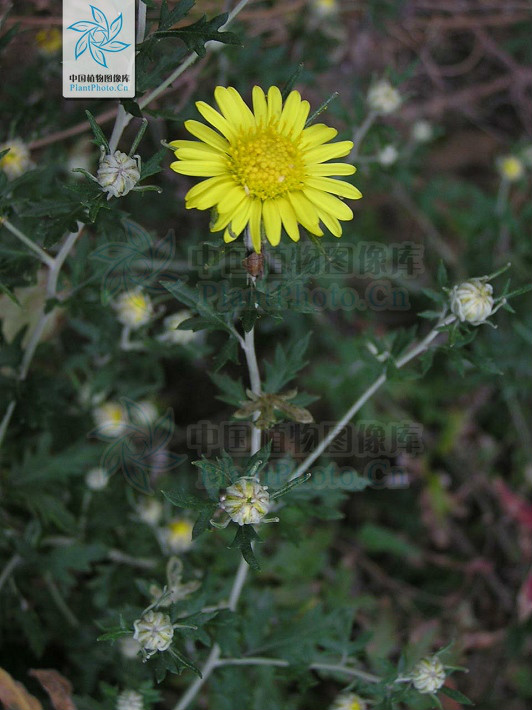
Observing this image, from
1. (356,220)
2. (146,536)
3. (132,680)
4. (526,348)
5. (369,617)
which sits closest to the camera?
(132,680)

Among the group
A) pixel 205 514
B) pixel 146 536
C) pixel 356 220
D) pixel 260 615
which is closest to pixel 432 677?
pixel 260 615

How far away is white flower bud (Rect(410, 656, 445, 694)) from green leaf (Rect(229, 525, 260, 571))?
71 cm

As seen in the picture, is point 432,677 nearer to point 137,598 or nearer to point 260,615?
point 260,615

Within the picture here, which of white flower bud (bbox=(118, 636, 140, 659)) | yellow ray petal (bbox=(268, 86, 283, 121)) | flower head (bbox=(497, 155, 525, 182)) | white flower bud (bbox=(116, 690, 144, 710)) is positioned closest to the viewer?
yellow ray petal (bbox=(268, 86, 283, 121))

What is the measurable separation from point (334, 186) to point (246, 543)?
3.07ft

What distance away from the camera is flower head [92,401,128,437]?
9.09 feet

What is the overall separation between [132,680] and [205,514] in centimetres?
104

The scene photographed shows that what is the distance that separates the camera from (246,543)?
1646mm

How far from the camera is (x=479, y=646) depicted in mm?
Result: 3400

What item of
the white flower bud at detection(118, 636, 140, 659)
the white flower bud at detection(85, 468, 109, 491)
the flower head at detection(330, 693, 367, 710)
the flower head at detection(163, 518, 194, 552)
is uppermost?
the white flower bud at detection(85, 468, 109, 491)

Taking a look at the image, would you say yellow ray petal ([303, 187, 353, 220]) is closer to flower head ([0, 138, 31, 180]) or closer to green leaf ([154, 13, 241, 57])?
green leaf ([154, 13, 241, 57])

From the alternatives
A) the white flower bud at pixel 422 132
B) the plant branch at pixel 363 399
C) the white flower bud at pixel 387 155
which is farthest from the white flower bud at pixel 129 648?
the white flower bud at pixel 422 132

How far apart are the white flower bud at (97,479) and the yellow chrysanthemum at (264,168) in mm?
1343

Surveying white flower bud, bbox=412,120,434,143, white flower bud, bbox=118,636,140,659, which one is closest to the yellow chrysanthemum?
white flower bud, bbox=118,636,140,659
